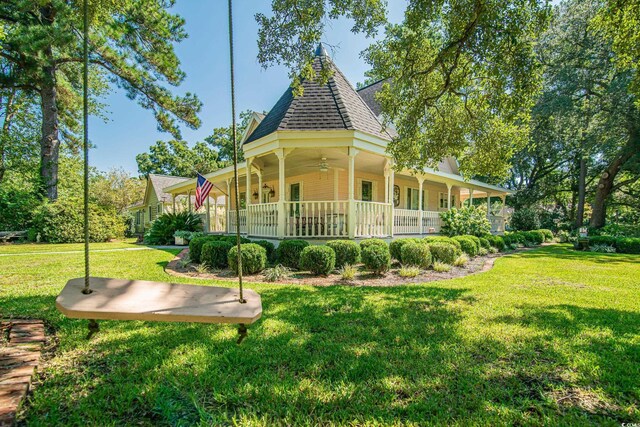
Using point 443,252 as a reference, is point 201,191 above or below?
above

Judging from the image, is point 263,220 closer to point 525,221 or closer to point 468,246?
point 468,246

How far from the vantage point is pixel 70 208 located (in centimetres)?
1609

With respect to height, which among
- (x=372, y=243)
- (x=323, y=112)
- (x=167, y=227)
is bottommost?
(x=372, y=243)

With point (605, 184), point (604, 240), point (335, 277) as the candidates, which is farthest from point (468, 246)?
point (605, 184)

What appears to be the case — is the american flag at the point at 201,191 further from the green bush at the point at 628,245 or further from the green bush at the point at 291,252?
the green bush at the point at 628,245

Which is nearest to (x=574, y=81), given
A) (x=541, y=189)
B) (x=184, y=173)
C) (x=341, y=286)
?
(x=541, y=189)

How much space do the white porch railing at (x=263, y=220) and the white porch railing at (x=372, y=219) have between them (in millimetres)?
2641

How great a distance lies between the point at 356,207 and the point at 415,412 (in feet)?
24.0

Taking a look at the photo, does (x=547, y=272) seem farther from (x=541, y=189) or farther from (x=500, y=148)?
(x=541, y=189)

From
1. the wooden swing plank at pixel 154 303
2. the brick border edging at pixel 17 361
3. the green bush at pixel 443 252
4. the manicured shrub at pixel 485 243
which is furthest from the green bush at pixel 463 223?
the brick border edging at pixel 17 361

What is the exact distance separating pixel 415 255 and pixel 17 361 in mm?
7276

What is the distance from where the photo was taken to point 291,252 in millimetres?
7680

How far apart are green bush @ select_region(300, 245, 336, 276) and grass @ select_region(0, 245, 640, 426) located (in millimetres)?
2079

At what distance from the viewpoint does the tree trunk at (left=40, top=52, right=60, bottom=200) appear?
1575 cm
